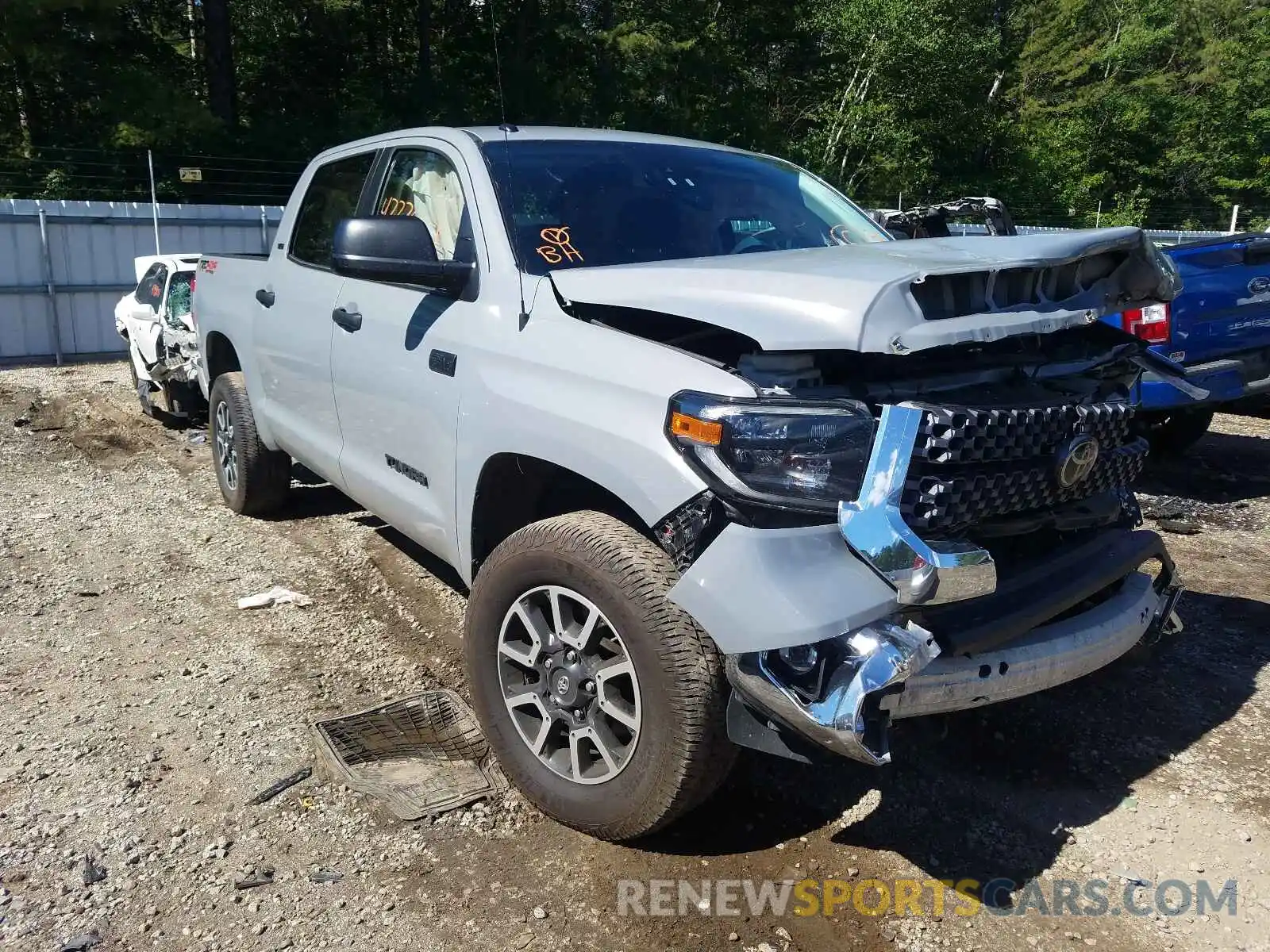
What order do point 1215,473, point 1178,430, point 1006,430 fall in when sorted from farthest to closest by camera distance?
point 1178,430 → point 1215,473 → point 1006,430

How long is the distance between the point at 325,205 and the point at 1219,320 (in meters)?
5.24

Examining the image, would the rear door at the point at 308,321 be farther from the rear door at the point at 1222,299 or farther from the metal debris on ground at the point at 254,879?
the rear door at the point at 1222,299

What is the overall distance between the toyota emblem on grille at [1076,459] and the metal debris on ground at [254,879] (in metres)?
2.40

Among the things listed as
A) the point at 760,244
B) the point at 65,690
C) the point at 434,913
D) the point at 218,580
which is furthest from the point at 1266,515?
the point at 65,690

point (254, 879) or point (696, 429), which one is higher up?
point (696, 429)

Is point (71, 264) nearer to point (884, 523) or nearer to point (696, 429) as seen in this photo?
point (696, 429)

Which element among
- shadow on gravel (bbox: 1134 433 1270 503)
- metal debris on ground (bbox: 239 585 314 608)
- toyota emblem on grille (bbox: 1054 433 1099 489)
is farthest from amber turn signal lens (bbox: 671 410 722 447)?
shadow on gravel (bbox: 1134 433 1270 503)

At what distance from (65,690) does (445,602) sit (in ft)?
5.19

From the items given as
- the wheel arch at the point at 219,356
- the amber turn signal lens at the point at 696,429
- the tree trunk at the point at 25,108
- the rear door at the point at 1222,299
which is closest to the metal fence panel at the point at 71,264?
the tree trunk at the point at 25,108

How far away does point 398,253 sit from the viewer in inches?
131

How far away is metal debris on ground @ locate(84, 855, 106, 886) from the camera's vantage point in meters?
2.78

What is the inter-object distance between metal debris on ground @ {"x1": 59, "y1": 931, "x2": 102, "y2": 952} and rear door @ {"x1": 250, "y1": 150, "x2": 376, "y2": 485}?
221 centimetres

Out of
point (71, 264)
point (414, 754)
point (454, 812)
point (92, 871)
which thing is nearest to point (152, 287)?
point (71, 264)

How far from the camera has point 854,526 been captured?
2346 mm
